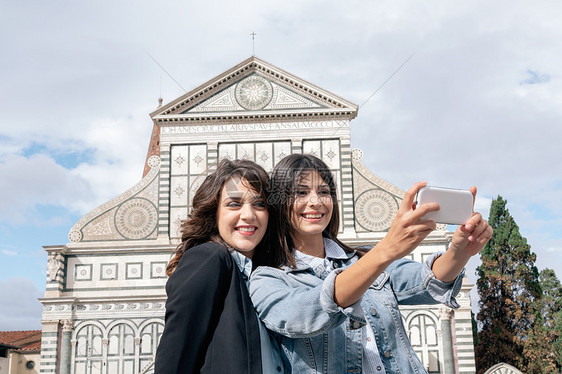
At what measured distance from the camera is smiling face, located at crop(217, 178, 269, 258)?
2.43 m

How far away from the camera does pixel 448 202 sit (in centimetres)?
194

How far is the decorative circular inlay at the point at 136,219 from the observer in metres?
17.2

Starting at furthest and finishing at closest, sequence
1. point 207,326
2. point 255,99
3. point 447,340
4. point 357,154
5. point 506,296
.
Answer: point 506,296 → point 255,99 → point 357,154 → point 447,340 → point 207,326

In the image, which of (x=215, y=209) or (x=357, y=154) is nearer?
(x=215, y=209)

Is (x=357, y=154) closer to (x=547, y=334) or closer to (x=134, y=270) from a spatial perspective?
(x=134, y=270)

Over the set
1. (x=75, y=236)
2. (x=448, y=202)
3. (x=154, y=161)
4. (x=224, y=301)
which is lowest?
(x=224, y=301)

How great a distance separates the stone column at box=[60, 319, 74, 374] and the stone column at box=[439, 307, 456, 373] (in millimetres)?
10210

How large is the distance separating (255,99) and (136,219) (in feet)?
16.6

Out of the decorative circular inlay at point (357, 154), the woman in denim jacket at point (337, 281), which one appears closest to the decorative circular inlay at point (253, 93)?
the decorative circular inlay at point (357, 154)

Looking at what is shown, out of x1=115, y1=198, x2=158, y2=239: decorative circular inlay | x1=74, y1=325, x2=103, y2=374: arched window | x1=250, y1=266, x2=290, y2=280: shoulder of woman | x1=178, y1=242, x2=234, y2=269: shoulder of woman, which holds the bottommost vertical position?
x1=74, y1=325, x2=103, y2=374: arched window

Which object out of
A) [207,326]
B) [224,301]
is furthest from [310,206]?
[207,326]

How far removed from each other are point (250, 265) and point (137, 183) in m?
16.0

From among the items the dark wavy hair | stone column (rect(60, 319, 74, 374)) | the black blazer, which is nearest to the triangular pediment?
stone column (rect(60, 319, 74, 374))

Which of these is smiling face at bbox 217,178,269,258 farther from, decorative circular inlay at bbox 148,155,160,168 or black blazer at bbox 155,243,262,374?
decorative circular inlay at bbox 148,155,160,168
